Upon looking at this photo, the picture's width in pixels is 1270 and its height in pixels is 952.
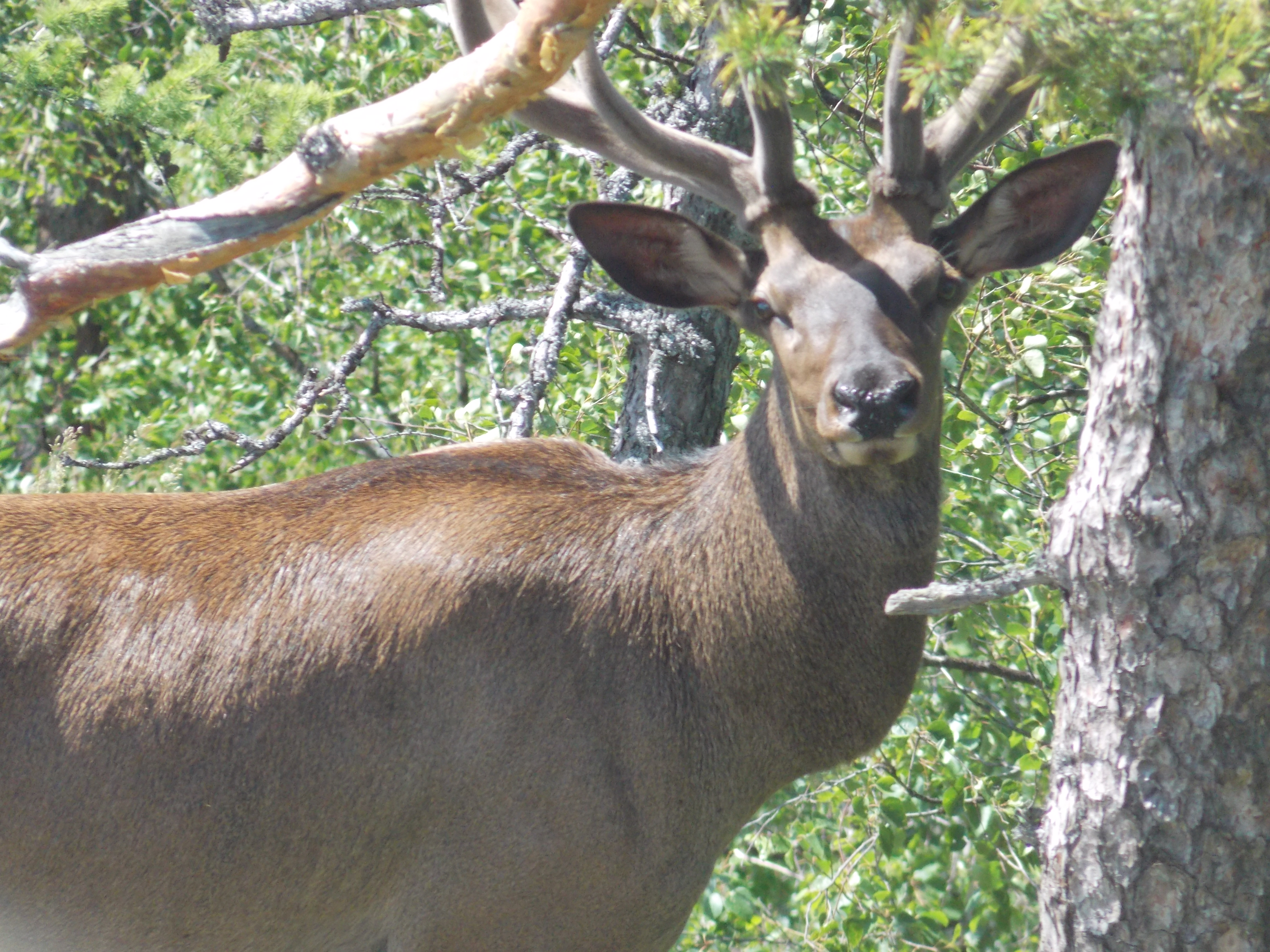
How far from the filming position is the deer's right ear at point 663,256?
428 centimetres

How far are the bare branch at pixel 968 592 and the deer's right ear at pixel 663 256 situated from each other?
1.52m

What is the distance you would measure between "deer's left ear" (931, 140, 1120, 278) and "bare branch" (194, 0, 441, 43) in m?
2.00

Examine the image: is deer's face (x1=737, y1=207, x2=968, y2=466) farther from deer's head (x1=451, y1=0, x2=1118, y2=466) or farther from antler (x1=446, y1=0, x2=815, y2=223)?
antler (x1=446, y1=0, x2=815, y2=223)

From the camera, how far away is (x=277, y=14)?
15.4 ft

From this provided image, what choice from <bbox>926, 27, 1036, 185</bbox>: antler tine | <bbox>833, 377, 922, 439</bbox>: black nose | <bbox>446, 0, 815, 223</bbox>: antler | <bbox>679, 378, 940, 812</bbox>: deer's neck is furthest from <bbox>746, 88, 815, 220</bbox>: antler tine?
<bbox>833, 377, 922, 439</bbox>: black nose

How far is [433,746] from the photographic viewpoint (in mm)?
3979

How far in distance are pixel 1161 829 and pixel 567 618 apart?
1.75 meters

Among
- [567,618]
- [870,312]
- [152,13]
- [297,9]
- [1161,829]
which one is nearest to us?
[1161,829]

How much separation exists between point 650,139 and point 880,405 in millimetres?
1168

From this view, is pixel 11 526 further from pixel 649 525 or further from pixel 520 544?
pixel 649 525

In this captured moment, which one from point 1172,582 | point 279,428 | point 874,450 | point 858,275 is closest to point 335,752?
point 279,428

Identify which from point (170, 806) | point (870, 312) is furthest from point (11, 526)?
point (870, 312)

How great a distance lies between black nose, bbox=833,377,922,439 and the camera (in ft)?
11.7

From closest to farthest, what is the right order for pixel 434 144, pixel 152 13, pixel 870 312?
pixel 434 144
pixel 870 312
pixel 152 13
